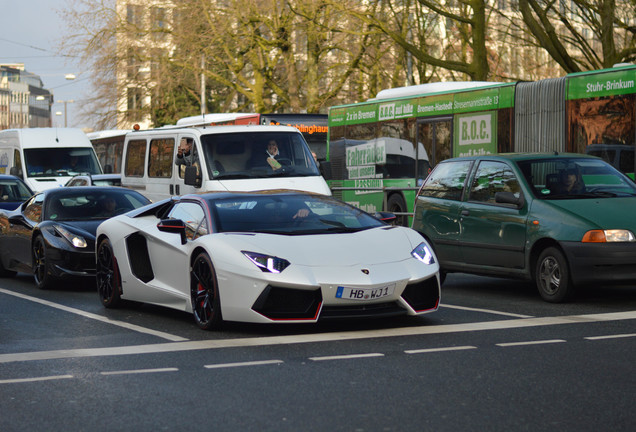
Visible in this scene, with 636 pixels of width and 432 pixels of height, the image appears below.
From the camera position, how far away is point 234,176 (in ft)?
57.7

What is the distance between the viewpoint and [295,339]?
904cm

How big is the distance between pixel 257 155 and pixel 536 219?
264 inches

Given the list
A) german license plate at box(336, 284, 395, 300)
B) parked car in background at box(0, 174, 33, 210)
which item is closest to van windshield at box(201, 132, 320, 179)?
parked car in background at box(0, 174, 33, 210)

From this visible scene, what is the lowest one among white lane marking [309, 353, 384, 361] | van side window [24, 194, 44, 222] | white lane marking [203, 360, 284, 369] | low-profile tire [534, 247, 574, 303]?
white lane marking [203, 360, 284, 369]

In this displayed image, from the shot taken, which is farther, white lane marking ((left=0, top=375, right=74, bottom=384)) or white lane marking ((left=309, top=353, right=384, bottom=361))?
white lane marking ((left=309, top=353, right=384, bottom=361))

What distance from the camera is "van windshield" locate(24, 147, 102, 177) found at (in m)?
28.7

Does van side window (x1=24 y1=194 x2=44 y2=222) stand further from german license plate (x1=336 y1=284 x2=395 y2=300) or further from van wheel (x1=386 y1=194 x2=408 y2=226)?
van wheel (x1=386 y1=194 x2=408 y2=226)

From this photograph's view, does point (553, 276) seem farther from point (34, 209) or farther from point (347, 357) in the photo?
point (34, 209)

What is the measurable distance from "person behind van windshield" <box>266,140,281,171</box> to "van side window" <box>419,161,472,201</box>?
386 centimetres

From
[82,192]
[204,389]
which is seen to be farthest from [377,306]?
[82,192]

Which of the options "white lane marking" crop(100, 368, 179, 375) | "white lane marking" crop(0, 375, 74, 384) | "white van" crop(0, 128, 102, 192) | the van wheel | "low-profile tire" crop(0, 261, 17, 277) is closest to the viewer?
"white lane marking" crop(0, 375, 74, 384)

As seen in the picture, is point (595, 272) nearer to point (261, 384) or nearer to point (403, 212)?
point (261, 384)

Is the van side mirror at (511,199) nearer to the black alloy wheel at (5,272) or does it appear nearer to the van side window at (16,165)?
the black alloy wheel at (5,272)

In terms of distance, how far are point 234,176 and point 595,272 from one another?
749cm
